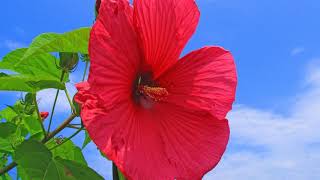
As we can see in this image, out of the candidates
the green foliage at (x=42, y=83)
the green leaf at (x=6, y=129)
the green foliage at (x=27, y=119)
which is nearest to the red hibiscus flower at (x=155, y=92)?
the green foliage at (x=42, y=83)

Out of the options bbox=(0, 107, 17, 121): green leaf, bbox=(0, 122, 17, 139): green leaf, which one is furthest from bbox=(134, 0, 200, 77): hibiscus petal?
bbox=(0, 107, 17, 121): green leaf

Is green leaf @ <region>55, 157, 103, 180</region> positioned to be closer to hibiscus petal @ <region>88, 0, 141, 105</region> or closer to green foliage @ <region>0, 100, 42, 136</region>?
hibiscus petal @ <region>88, 0, 141, 105</region>

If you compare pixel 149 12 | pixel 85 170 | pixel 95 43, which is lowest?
pixel 85 170

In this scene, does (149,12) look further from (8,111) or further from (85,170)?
(8,111)

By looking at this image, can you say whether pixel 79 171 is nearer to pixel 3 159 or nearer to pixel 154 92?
pixel 154 92

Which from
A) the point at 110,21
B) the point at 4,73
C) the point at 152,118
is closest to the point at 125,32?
the point at 110,21

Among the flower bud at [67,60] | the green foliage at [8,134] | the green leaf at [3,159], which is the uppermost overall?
the flower bud at [67,60]

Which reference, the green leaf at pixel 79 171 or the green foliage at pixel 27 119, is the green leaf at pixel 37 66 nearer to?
the green leaf at pixel 79 171

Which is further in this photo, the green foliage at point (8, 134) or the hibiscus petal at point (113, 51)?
the green foliage at point (8, 134)
